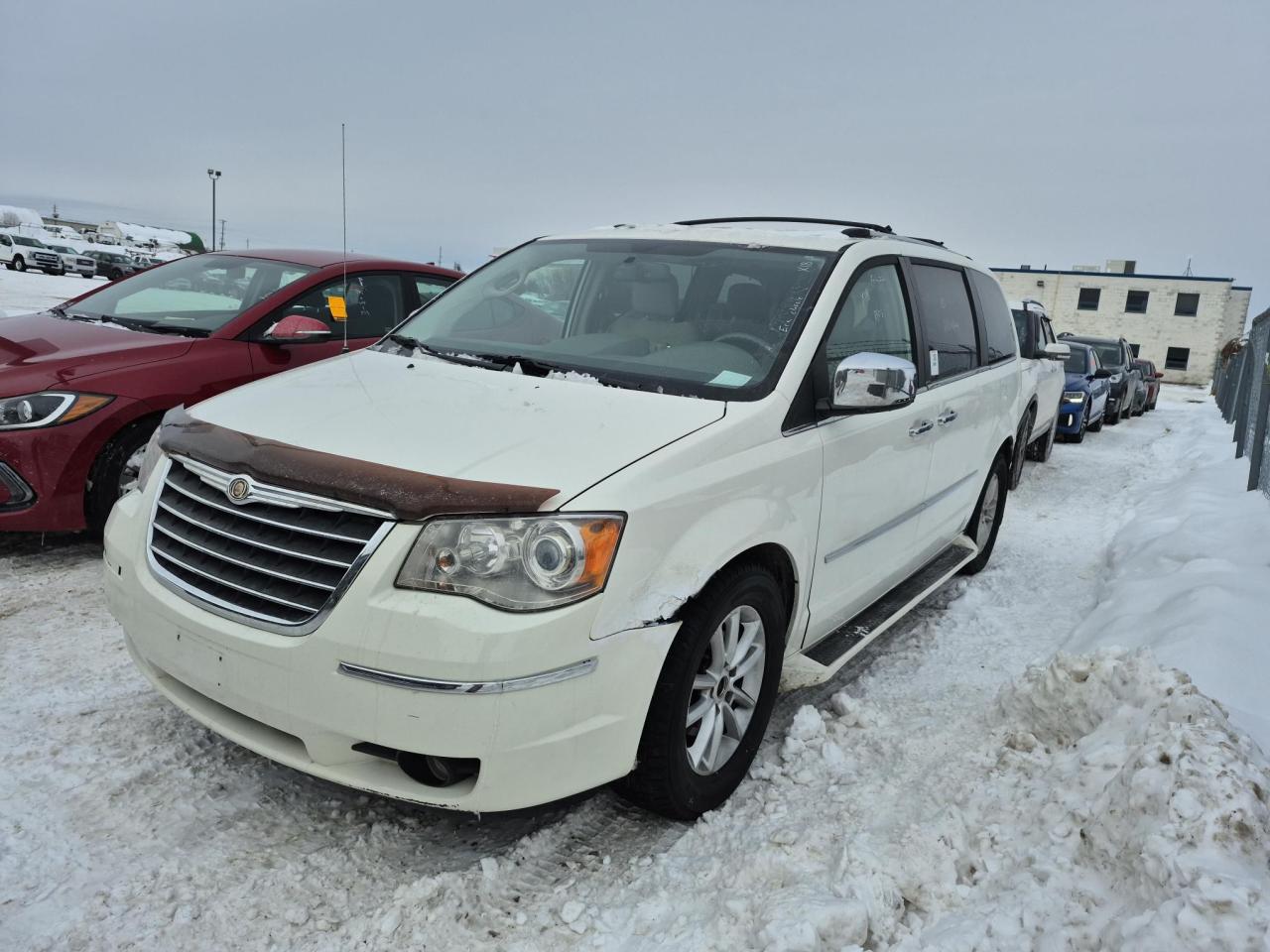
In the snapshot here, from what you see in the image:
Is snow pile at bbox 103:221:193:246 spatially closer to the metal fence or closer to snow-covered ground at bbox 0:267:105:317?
snow-covered ground at bbox 0:267:105:317

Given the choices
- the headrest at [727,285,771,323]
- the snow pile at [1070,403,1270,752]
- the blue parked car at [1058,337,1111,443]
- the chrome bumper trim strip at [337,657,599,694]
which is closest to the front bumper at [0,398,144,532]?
the chrome bumper trim strip at [337,657,599,694]

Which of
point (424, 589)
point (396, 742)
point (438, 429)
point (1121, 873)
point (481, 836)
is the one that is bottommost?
point (481, 836)

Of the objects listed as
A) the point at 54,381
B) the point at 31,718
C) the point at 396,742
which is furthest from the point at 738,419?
the point at 54,381

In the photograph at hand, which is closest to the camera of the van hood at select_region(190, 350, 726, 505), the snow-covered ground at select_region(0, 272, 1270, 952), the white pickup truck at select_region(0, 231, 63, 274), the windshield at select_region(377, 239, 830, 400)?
the snow-covered ground at select_region(0, 272, 1270, 952)

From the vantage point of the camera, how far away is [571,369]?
3188 mm

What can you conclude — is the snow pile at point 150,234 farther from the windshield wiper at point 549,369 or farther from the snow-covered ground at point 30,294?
the windshield wiper at point 549,369

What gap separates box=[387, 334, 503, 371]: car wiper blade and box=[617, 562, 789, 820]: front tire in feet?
4.10

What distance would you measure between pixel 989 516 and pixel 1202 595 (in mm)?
1662

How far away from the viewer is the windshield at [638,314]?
3.11 metres

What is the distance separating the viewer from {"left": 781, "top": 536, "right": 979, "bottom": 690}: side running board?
321 cm

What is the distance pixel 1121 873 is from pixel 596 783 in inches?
51.5

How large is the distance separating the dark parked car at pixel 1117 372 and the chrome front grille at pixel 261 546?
618 inches

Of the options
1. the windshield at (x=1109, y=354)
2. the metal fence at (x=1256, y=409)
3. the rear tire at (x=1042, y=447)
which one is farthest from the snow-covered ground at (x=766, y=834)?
the windshield at (x=1109, y=354)

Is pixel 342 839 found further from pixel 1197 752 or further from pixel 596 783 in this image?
pixel 1197 752
